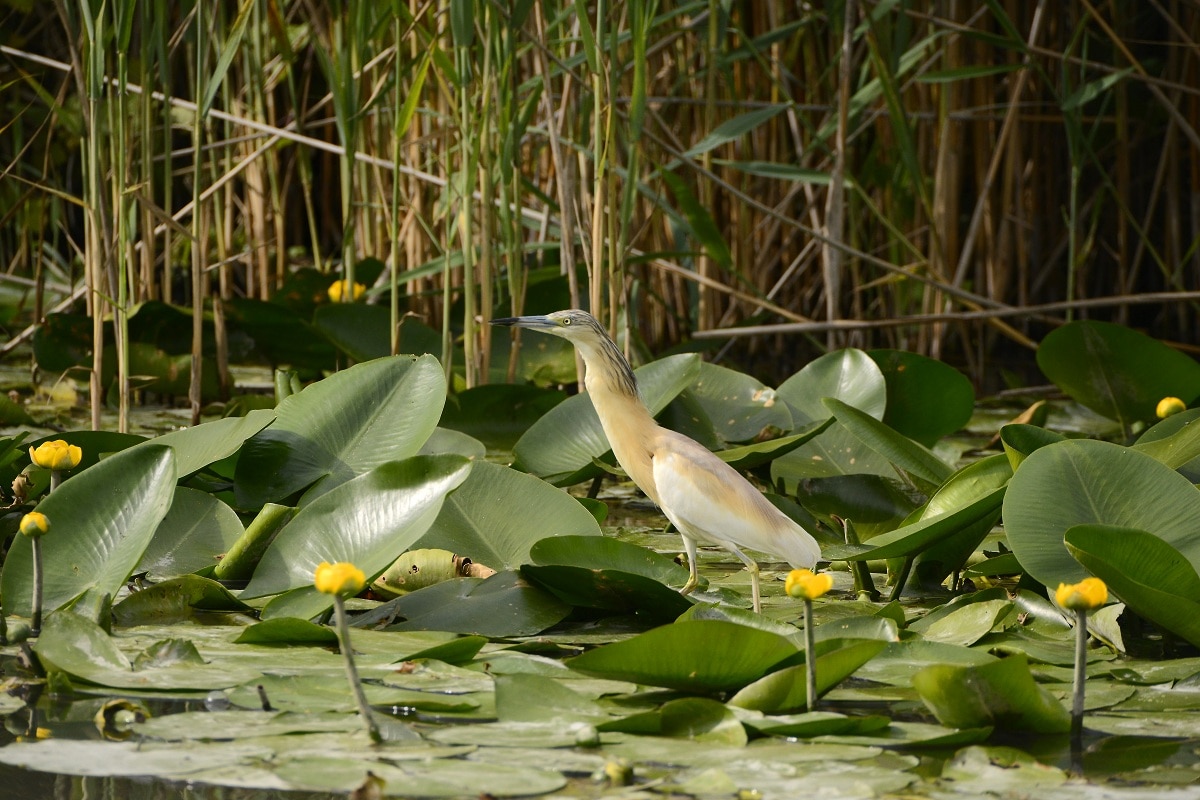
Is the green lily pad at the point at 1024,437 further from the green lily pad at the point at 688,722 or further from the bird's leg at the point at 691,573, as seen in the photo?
the green lily pad at the point at 688,722

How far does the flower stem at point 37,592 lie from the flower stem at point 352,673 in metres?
0.53

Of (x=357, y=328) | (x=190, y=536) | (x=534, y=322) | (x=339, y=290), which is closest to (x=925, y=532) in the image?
(x=534, y=322)

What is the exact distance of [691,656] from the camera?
1.60 metres

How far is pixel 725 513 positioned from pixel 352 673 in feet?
2.92

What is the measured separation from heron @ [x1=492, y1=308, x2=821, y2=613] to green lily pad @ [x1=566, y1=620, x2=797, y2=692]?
44 cm

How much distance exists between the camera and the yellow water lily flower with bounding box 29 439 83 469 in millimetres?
1941

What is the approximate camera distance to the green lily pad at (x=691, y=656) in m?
1.58

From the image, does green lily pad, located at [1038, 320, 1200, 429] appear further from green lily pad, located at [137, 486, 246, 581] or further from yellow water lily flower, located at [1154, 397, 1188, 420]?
green lily pad, located at [137, 486, 246, 581]

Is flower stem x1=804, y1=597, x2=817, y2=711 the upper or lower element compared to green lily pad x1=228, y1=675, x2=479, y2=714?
upper

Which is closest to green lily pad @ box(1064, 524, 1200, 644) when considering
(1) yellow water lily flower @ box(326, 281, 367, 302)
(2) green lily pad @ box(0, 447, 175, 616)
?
(2) green lily pad @ box(0, 447, 175, 616)

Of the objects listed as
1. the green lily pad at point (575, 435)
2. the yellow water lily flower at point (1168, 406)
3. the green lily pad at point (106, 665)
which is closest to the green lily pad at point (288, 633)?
the green lily pad at point (106, 665)

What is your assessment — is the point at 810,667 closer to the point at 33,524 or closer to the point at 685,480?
the point at 685,480

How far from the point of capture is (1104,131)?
221 inches

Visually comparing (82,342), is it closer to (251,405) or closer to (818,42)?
(251,405)
